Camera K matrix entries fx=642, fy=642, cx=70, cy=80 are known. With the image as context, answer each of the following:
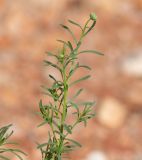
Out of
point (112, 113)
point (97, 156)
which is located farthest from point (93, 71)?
point (97, 156)

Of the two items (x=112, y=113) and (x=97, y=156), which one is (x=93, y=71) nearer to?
(x=112, y=113)

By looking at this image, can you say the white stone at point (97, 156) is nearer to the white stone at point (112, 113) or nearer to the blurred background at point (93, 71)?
the blurred background at point (93, 71)

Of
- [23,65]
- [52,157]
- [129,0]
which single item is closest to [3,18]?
[23,65]

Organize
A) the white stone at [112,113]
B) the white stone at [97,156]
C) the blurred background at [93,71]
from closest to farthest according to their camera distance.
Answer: the white stone at [97,156]
the blurred background at [93,71]
the white stone at [112,113]

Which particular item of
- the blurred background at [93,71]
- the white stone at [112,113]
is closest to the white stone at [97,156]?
the blurred background at [93,71]

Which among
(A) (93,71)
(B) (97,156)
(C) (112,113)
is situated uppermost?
(A) (93,71)

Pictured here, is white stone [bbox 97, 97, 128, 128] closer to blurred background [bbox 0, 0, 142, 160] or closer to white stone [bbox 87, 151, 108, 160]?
blurred background [bbox 0, 0, 142, 160]

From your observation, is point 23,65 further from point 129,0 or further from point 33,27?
point 129,0
